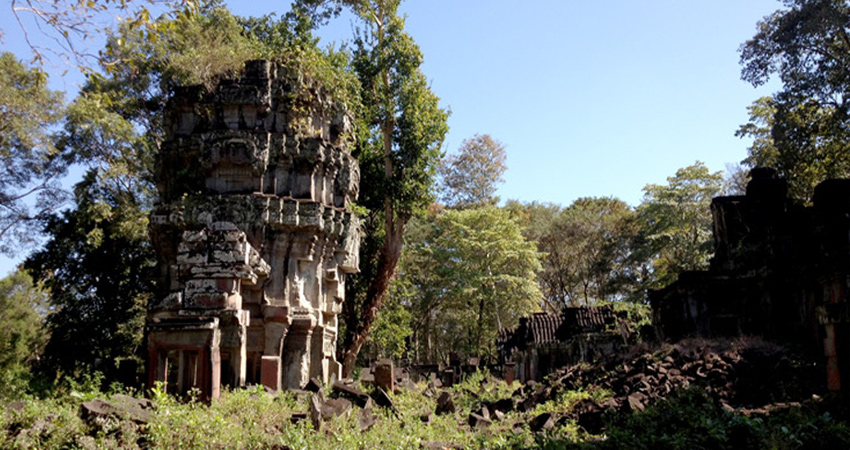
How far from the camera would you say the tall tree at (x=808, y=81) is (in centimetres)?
1554

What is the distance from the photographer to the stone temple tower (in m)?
13.6

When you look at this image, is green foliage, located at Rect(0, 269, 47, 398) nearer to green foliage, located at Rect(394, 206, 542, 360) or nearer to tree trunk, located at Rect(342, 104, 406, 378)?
tree trunk, located at Rect(342, 104, 406, 378)

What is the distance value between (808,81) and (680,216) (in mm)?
14251

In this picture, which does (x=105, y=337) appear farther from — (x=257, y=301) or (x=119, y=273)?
(x=257, y=301)

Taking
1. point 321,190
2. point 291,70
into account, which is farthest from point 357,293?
point 291,70

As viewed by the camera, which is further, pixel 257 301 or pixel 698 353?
pixel 257 301

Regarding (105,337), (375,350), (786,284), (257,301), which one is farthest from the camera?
(375,350)

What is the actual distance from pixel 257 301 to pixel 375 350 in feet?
49.5

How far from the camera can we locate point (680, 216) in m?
29.9

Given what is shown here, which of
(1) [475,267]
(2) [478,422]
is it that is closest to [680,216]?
(1) [475,267]

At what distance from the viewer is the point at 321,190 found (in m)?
15.1

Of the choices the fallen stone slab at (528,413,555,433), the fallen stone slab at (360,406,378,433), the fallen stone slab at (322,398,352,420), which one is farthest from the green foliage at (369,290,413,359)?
the fallen stone slab at (322,398,352,420)

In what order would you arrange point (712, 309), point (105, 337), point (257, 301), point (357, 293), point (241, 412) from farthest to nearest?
point (357, 293) < point (105, 337) < point (712, 309) < point (257, 301) < point (241, 412)

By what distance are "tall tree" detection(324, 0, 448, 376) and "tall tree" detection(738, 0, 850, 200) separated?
8.74 meters
